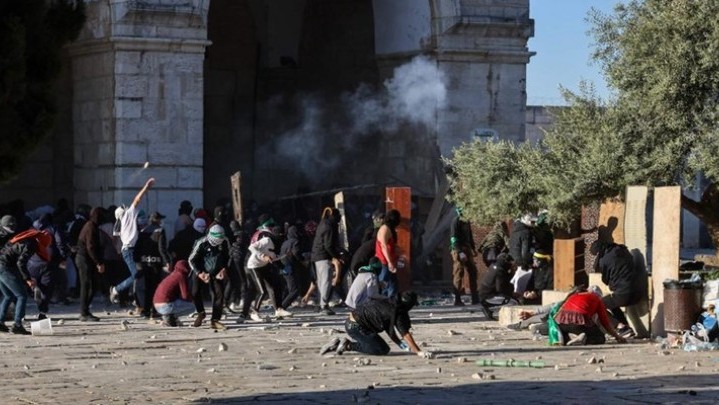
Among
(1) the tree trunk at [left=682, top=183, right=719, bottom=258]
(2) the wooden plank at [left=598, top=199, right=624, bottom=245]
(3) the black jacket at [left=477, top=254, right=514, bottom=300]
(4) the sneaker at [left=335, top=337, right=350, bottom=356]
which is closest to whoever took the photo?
(4) the sneaker at [left=335, top=337, right=350, bottom=356]

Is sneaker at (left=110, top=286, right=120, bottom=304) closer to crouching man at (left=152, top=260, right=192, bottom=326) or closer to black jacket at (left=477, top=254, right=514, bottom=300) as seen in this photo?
crouching man at (left=152, top=260, right=192, bottom=326)

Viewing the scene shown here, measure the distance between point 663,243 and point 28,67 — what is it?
9753 millimetres

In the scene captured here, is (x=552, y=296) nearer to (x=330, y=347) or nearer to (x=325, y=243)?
(x=325, y=243)

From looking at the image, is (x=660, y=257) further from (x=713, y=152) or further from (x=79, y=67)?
(x=79, y=67)

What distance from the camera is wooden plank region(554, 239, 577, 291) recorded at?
68.4ft

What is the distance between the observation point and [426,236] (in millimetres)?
27516

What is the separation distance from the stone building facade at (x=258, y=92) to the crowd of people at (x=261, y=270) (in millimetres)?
1246

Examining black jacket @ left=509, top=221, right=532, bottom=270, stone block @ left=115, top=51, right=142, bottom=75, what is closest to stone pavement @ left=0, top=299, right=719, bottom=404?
black jacket @ left=509, top=221, right=532, bottom=270

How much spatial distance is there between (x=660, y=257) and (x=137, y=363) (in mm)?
5975

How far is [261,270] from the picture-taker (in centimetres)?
2141

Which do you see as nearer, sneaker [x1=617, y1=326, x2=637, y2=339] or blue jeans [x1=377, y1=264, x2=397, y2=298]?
sneaker [x1=617, y1=326, x2=637, y2=339]

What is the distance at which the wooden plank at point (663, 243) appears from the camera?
1823 centimetres

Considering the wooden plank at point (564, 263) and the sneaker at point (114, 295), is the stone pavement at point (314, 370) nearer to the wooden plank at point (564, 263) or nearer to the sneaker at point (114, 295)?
the wooden plank at point (564, 263)

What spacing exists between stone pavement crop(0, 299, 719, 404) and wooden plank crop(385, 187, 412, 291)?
4111mm
